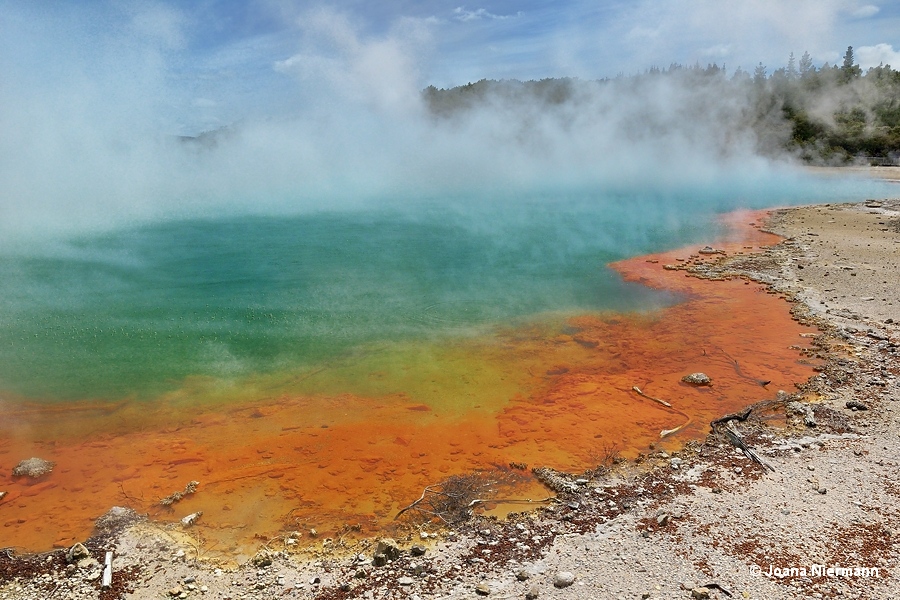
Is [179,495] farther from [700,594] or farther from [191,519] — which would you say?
[700,594]

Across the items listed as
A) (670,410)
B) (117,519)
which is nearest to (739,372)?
(670,410)

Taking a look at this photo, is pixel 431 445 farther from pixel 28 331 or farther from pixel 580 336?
pixel 28 331

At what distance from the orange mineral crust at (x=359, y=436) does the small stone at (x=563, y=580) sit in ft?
4.46

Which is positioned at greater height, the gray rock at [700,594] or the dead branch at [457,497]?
the dead branch at [457,497]

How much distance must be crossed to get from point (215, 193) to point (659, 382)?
3897 centimetres

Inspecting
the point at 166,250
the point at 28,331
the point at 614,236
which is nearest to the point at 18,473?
the point at 28,331

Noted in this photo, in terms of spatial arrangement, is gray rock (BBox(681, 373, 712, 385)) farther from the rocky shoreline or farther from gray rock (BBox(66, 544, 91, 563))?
gray rock (BBox(66, 544, 91, 563))

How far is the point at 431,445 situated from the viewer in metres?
7.86

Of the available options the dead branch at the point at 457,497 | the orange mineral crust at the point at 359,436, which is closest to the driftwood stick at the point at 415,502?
the dead branch at the point at 457,497

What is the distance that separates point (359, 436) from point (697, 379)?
6.04 metres

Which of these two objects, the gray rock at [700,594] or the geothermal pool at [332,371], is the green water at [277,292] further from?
the gray rock at [700,594]

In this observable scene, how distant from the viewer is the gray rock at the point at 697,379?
945cm

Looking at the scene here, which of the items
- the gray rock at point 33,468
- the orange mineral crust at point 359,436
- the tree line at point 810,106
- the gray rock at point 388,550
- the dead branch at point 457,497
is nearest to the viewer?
the gray rock at point 388,550

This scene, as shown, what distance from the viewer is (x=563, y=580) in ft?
16.3
